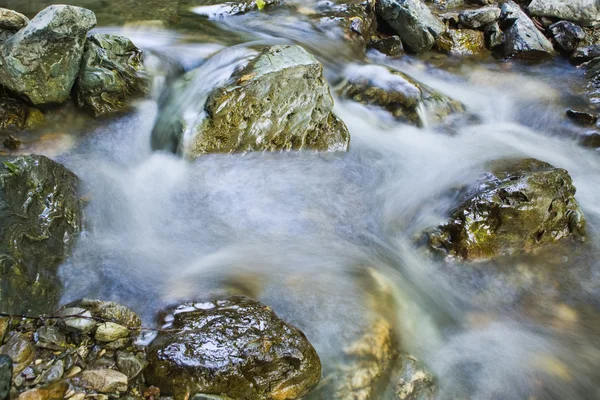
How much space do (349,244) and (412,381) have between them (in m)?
1.69

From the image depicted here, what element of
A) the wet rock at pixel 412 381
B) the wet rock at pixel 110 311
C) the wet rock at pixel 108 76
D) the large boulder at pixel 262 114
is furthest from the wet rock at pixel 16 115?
the wet rock at pixel 412 381

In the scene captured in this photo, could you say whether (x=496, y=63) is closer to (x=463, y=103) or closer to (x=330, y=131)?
(x=463, y=103)

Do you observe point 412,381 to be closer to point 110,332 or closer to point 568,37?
point 110,332

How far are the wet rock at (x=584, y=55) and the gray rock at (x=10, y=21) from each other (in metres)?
10.3

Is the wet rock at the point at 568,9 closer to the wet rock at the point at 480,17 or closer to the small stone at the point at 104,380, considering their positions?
the wet rock at the point at 480,17

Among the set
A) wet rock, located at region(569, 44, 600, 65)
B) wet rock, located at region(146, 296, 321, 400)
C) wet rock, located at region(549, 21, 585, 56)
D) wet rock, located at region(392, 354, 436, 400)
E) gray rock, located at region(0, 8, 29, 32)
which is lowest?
wet rock, located at region(392, 354, 436, 400)

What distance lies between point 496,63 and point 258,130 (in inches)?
253

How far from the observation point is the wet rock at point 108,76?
6125 mm

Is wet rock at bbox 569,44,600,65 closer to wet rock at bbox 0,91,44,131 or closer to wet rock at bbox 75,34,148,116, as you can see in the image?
wet rock at bbox 75,34,148,116

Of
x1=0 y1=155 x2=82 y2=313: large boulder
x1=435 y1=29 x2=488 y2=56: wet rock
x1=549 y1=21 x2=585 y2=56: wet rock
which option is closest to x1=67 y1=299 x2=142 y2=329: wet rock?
x1=0 y1=155 x2=82 y2=313: large boulder

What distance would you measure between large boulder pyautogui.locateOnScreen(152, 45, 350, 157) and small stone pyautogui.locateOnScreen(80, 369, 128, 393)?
10.2 ft

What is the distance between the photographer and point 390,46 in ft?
30.5

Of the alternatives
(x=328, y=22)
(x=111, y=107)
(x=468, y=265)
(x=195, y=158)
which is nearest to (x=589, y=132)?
(x=468, y=265)

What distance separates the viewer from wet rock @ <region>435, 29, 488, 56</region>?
9.77 metres
